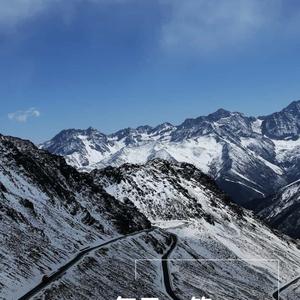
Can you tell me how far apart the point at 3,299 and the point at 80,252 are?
160 feet

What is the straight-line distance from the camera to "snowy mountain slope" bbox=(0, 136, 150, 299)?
107m

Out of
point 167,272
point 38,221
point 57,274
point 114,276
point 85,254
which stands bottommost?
point 167,272

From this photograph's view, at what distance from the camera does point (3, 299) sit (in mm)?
86188

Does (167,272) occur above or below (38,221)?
below

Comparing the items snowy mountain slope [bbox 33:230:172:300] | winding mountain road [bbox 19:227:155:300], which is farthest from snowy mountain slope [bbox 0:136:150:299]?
snowy mountain slope [bbox 33:230:172:300]

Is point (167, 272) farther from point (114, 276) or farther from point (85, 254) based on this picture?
point (114, 276)

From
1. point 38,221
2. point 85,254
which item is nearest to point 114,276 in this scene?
point 85,254

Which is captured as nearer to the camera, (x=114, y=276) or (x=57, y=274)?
(x=57, y=274)

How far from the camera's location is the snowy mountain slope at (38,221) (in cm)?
10656

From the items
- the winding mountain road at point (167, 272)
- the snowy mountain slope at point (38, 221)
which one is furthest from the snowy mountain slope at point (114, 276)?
the snowy mountain slope at point (38, 221)

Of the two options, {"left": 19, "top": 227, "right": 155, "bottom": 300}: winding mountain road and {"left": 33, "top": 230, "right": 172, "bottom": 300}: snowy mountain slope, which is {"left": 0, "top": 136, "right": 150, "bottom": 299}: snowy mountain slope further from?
{"left": 33, "top": 230, "right": 172, "bottom": 300}: snowy mountain slope

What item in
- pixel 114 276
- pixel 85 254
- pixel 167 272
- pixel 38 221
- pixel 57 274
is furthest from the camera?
pixel 167 272

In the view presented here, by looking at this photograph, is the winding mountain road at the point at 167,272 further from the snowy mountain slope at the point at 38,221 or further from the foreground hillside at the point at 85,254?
the snowy mountain slope at the point at 38,221

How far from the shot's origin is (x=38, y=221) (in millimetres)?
145500
